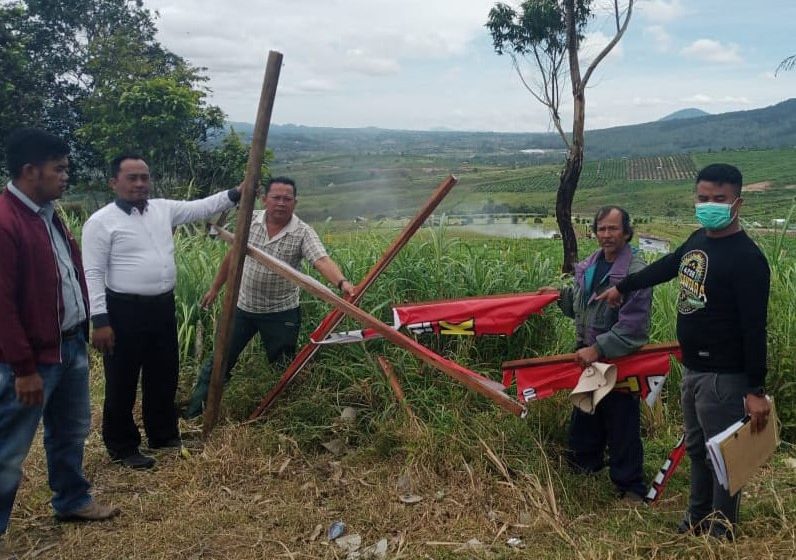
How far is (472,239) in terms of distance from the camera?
549 centimetres

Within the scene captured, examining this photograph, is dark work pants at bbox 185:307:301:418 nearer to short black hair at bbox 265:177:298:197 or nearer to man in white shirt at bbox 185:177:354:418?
man in white shirt at bbox 185:177:354:418

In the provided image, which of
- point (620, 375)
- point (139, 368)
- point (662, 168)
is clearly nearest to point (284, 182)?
point (139, 368)

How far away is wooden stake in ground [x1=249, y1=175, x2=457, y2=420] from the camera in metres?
3.38

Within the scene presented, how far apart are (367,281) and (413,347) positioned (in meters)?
0.60

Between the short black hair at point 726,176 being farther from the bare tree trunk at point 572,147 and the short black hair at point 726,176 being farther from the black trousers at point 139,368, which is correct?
the bare tree trunk at point 572,147

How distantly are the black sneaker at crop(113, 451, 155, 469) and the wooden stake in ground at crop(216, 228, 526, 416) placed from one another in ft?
4.30

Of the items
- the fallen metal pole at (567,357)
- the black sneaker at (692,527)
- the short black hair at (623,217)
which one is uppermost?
the short black hair at (623,217)

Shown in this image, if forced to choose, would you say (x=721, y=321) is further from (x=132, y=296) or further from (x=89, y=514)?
(x=89, y=514)

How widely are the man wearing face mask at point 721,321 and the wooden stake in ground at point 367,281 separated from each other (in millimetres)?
1287

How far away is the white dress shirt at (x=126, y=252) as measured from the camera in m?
3.17

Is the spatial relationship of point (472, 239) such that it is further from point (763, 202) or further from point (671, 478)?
point (763, 202)

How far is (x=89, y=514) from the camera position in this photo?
292 cm

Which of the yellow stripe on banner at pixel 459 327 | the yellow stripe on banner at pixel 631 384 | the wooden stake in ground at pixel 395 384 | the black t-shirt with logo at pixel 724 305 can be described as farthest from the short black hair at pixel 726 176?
the wooden stake in ground at pixel 395 384

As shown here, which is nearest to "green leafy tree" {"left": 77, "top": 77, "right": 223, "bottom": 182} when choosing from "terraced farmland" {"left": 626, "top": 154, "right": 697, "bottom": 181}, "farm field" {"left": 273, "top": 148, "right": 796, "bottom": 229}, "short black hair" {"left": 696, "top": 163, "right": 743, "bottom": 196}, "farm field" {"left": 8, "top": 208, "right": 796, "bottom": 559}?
"farm field" {"left": 273, "top": 148, "right": 796, "bottom": 229}
